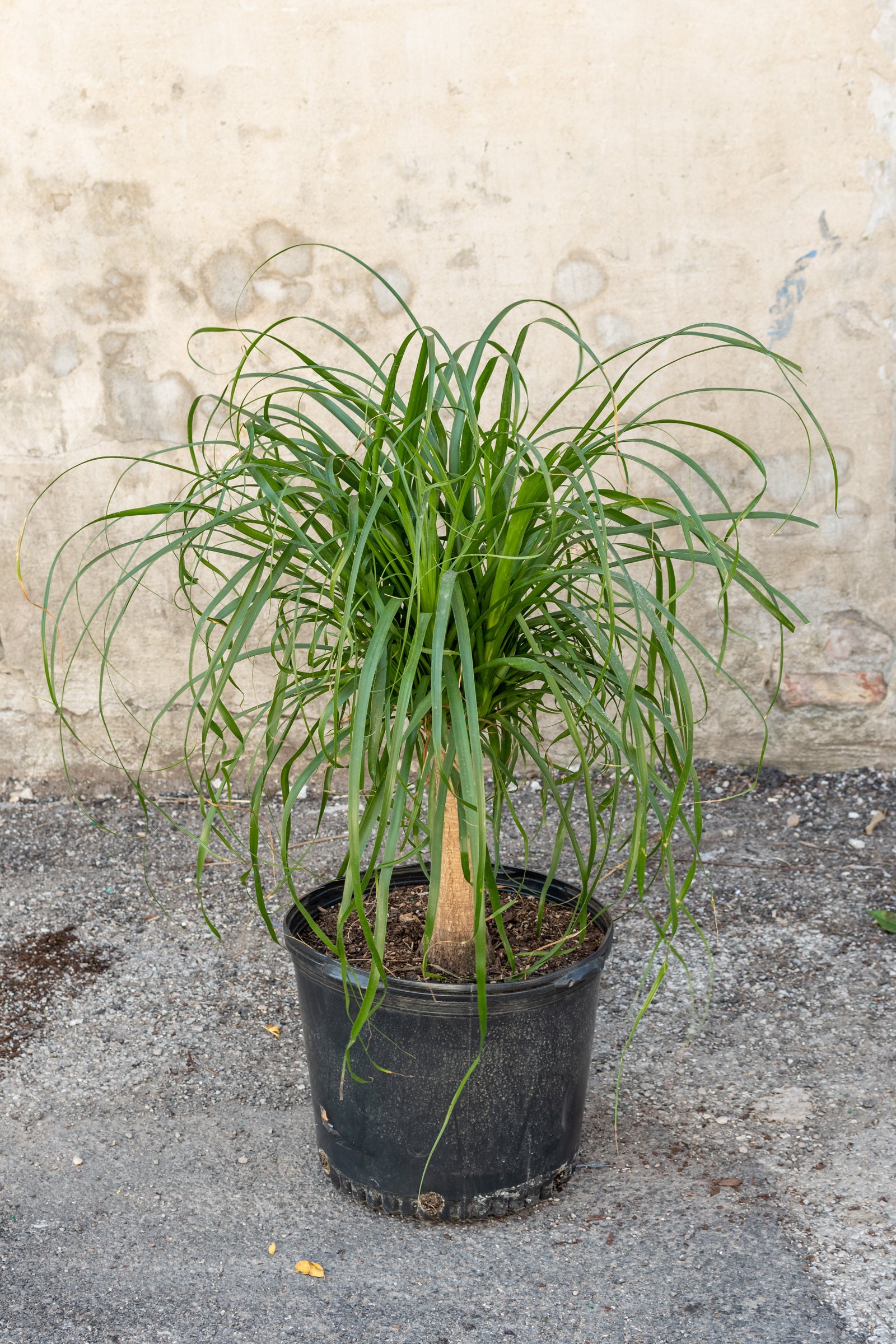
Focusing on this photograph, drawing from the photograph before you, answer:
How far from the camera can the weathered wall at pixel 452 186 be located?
2678mm

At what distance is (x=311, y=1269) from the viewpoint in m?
1.39

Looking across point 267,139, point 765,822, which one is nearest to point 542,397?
point 267,139

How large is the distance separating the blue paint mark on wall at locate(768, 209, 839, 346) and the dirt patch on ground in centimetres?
215

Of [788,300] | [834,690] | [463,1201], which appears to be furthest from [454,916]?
[788,300]

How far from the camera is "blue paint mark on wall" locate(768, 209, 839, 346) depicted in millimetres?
2734

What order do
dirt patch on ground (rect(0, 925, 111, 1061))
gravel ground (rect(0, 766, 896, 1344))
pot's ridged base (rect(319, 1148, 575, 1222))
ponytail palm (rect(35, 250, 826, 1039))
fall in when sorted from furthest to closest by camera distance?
dirt patch on ground (rect(0, 925, 111, 1061)) < pot's ridged base (rect(319, 1148, 575, 1222)) < gravel ground (rect(0, 766, 896, 1344)) < ponytail palm (rect(35, 250, 826, 1039))

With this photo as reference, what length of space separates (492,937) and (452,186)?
198cm

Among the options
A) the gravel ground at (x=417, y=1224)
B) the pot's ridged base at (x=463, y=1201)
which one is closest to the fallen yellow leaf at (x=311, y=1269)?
the gravel ground at (x=417, y=1224)

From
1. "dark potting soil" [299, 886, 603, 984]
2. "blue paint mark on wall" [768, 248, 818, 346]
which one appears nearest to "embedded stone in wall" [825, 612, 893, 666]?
"blue paint mark on wall" [768, 248, 818, 346]

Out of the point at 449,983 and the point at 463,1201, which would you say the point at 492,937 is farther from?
the point at 463,1201

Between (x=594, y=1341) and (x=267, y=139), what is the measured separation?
2613 millimetres

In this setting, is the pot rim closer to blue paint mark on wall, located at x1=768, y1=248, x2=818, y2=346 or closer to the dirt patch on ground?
the dirt patch on ground

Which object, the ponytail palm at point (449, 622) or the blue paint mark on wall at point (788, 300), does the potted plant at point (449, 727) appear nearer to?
the ponytail palm at point (449, 622)

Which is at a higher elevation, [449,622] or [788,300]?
[788,300]
